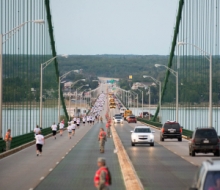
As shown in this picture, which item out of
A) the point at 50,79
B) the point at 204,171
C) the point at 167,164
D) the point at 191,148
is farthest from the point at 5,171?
the point at 50,79

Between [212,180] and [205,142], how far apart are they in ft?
93.6

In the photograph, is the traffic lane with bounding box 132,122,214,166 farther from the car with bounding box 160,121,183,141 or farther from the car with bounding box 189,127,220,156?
the car with bounding box 160,121,183,141

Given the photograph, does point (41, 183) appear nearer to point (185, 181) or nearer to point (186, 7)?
point (185, 181)

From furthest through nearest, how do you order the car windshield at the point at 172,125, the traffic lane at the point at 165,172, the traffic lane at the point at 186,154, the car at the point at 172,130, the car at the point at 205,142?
the car at the point at 172,130 → the car windshield at the point at 172,125 → the car at the point at 205,142 → the traffic lane at the point at 186,154 → the traffic lane at the point at 165,172

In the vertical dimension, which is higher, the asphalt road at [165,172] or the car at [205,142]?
the car at [205,142]

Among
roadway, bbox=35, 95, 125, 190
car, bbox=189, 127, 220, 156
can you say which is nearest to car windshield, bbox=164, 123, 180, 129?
car, bbox=189, 127, 220, 156

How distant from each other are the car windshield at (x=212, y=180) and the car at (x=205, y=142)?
93.4 ft

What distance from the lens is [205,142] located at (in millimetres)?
39562

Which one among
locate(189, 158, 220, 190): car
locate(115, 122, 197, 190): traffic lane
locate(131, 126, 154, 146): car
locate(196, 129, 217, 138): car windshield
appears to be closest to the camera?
locate(189, 158, 220, 190): car

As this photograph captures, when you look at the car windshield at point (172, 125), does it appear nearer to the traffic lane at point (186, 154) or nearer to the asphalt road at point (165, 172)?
the traffic lane at point (186, 154)

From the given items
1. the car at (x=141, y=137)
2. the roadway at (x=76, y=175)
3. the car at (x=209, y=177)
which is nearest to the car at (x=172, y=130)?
the car at (x=141, y=137)

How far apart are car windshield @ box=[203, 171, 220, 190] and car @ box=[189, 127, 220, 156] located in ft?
93.4

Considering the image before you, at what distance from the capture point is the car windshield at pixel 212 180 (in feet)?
36.6

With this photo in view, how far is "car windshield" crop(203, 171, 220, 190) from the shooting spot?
439 inches
